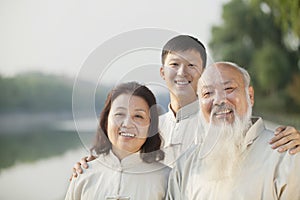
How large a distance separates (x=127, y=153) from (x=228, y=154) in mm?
308

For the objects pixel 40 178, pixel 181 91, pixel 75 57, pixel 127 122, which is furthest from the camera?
pixel 75 57

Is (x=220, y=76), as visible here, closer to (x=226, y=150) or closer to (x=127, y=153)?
(x=226, y=150)

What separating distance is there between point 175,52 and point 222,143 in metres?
0.32

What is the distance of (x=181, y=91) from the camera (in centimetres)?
173

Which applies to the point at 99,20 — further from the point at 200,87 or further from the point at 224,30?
the point at 200,87

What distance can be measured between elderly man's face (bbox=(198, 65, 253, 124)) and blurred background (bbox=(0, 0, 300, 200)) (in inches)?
181

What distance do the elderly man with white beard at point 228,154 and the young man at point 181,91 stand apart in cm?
4

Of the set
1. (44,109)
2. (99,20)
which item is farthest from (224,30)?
(44,109)

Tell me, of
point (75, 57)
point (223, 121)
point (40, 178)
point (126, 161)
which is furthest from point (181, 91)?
point (75, 57)

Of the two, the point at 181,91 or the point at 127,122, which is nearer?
the point at 127,122

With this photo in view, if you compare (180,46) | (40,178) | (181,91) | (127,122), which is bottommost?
(40,178)

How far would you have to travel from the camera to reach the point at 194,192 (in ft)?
5.47

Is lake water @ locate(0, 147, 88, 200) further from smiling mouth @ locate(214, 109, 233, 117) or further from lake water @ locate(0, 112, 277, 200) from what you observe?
smiling mouth @ locate(214, 109, 233, 117)

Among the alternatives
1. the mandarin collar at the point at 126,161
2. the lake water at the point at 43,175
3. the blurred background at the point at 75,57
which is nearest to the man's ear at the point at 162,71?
the mandarin collar at the point at 126,161
